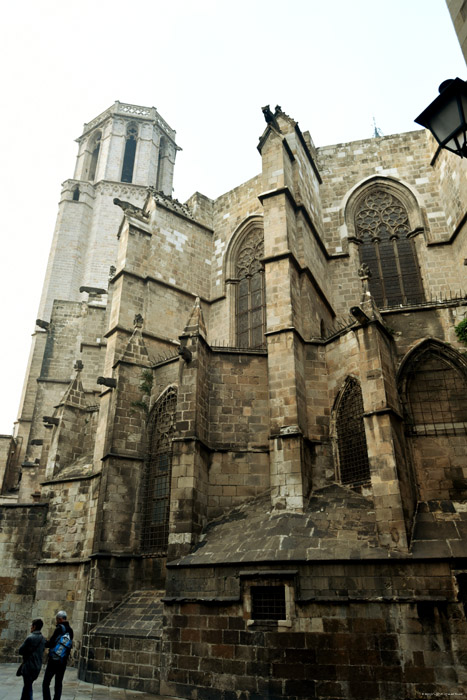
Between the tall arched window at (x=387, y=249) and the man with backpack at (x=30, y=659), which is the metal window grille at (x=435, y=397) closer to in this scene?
the tall arched window at (x=387, y=249)

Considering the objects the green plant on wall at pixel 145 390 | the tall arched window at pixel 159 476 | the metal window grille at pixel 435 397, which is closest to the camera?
the metal window grille at pixel 435 397

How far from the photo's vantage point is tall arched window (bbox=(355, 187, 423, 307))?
16.4 m

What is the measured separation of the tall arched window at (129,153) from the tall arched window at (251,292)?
24654mm

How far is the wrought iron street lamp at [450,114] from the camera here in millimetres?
4230

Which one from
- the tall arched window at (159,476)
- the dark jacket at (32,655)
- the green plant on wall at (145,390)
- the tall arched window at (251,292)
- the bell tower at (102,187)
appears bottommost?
the dark jacket at (32,655)

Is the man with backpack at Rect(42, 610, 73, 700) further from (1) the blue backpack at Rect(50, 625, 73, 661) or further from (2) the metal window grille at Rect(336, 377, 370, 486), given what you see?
(2) the metal window grille at Rect(336, 377, 370, 486)

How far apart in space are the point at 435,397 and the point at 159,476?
23.3 ft

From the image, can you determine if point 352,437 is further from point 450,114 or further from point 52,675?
point 450,114

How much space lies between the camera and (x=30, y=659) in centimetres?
706

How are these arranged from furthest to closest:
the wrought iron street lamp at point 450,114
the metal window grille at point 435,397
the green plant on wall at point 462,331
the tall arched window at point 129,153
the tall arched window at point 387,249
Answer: the tall arched window at point 129,153 → the tall arched window at point 387,249 → the green plant on wall at point 462,331 → the metal window grille at point 435,397 → the wrought iron street lamp at point 450,114

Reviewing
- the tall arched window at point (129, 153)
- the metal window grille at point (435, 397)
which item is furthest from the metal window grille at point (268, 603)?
the tall arched window at point (129, 153)

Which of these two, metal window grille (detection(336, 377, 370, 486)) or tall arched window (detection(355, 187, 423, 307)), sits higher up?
tall arched window (detection(355, 187, 423, 307))

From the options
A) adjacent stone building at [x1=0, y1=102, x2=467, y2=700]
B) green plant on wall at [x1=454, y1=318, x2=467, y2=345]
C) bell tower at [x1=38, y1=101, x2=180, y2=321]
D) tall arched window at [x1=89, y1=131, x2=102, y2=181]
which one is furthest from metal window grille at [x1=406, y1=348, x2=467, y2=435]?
tall arched window at [x1=89, y1=131, x2=102, y2=181]

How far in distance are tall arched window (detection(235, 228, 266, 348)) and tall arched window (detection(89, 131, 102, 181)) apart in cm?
2606
